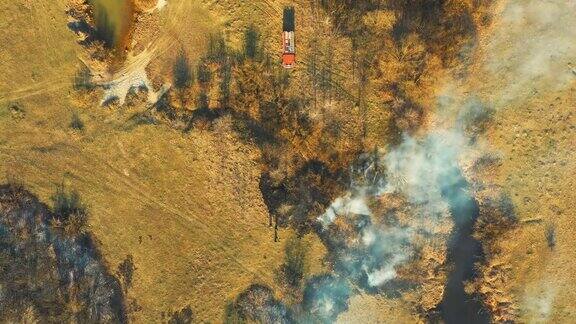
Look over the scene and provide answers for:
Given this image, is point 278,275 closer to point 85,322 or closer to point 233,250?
point 233,250

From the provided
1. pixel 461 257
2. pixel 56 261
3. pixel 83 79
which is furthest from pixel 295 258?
pixel 83 79

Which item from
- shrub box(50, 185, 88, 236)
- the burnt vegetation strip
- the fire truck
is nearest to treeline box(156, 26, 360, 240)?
the fire truck

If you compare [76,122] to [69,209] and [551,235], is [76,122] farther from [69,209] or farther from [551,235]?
[551,235]

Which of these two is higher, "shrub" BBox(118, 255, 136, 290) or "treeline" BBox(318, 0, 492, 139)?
"treeline" BBox(318, 0, 492, 139)

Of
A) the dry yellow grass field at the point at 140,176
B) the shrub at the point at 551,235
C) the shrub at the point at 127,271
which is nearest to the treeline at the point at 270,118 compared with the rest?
the dry yellow grass field at the point at 140,176

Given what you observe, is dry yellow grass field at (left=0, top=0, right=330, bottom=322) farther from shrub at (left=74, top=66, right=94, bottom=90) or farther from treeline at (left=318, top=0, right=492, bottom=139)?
treeline at (left=318, top=0, right=492, bottom=139)

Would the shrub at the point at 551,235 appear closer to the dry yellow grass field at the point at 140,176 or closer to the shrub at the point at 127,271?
the dry yellow grass field at the point at 140,176

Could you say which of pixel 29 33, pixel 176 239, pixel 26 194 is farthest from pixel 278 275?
pixel 29 33
